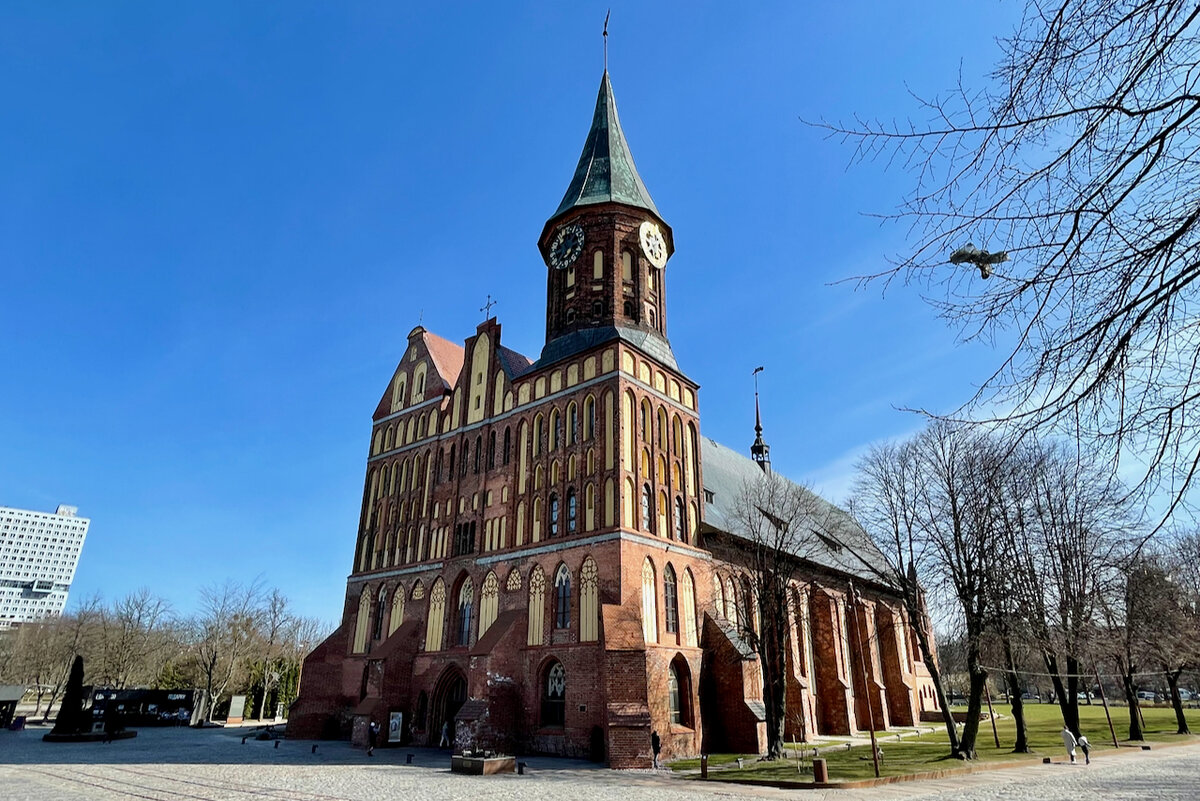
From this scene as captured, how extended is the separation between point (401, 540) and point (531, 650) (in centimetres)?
1116

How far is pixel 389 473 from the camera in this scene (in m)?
34.4

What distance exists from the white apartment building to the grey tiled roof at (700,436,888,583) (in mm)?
193041

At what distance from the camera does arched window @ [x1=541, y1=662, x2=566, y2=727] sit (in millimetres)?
22438

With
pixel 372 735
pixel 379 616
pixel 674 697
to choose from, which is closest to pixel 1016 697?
pixel 674 697

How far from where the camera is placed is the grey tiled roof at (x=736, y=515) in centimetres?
2984

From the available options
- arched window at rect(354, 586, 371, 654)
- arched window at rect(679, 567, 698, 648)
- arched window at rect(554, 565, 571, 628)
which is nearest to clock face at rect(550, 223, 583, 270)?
arched window at rect(554, 565, 571, 628)

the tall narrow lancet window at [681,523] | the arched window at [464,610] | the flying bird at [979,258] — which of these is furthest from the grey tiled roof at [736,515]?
the flying bird at [979,258]

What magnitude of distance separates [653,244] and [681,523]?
13.8m

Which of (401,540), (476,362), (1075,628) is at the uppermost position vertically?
(476,362)

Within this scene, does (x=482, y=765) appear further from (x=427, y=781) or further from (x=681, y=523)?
(x=681, y=523)

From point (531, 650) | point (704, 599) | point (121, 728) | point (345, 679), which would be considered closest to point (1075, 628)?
point (704, 599)

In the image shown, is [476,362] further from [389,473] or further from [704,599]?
[704,599]

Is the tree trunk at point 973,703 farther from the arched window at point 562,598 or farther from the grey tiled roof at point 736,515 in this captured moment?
the arched window at point 562,598

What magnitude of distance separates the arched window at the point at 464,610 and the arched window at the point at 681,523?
8.94 metres
